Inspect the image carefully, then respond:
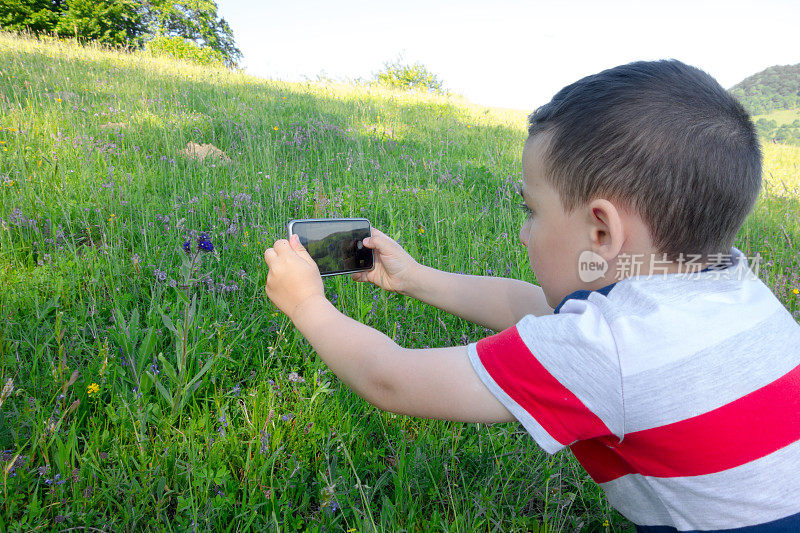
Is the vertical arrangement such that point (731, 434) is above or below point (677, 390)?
below

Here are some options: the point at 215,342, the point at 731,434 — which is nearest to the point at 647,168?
the point at 731,434

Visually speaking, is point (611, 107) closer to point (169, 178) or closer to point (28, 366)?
point (28, 366)

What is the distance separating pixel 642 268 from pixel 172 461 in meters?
1.58

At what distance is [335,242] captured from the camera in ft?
6.02

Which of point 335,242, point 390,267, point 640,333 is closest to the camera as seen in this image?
point 640,333

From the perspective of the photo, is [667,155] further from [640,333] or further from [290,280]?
[290,280]

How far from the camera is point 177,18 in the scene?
36.5 meters

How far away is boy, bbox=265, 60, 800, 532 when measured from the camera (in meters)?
1.07

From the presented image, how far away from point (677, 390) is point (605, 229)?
46cm

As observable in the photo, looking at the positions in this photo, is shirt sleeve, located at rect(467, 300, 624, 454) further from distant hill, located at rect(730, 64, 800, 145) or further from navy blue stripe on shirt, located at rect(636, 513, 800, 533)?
distant hill, located at rect(730, 64, 800, 145)

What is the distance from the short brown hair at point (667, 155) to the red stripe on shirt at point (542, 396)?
0.50 meters

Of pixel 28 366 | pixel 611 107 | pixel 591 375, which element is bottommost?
pixel 28 366

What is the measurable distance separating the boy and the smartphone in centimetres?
Answer: 20

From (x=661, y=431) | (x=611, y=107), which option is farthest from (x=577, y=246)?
(x=661, y=431)
